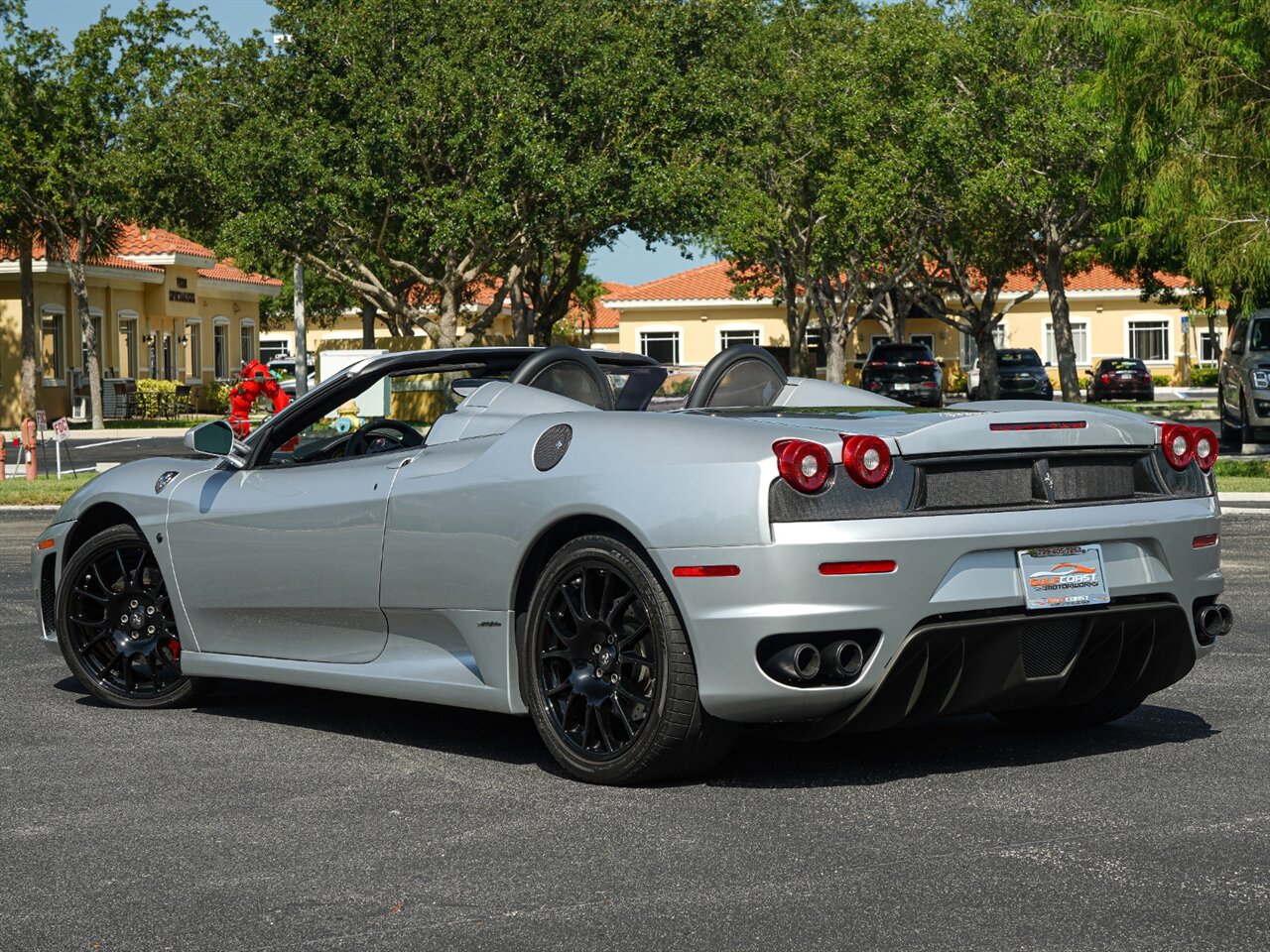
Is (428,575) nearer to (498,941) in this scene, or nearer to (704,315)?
(498,941)

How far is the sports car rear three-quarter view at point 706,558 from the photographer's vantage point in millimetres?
5207

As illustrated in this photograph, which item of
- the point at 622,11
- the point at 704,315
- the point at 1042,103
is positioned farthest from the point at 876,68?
the point at 704,315

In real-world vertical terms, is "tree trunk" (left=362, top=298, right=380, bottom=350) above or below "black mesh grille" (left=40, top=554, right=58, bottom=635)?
above

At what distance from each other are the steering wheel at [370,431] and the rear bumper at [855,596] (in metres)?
2.01

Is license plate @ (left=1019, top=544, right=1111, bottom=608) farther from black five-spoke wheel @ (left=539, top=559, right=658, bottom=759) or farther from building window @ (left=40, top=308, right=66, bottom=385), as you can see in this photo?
building window @ (left=40, top=308, right=66, bottom=385)

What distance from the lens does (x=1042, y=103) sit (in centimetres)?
4219

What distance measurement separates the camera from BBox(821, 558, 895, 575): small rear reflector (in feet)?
16.9

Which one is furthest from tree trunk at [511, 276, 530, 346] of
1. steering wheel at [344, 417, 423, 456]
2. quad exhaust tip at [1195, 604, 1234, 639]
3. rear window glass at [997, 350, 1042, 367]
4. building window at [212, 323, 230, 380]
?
quad exhaust tip at [1195, 604, 1234, 639]

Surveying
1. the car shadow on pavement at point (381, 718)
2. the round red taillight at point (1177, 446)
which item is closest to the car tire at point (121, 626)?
the car shadow on pavement at point (381, 718)

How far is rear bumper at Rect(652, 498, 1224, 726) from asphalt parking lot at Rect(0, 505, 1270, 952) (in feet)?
1.18

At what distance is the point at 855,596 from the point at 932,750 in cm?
121

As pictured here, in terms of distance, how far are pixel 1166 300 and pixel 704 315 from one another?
100 ft

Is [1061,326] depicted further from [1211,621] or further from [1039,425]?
[1039,425]

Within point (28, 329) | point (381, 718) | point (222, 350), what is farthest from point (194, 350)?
point (381, 718)
